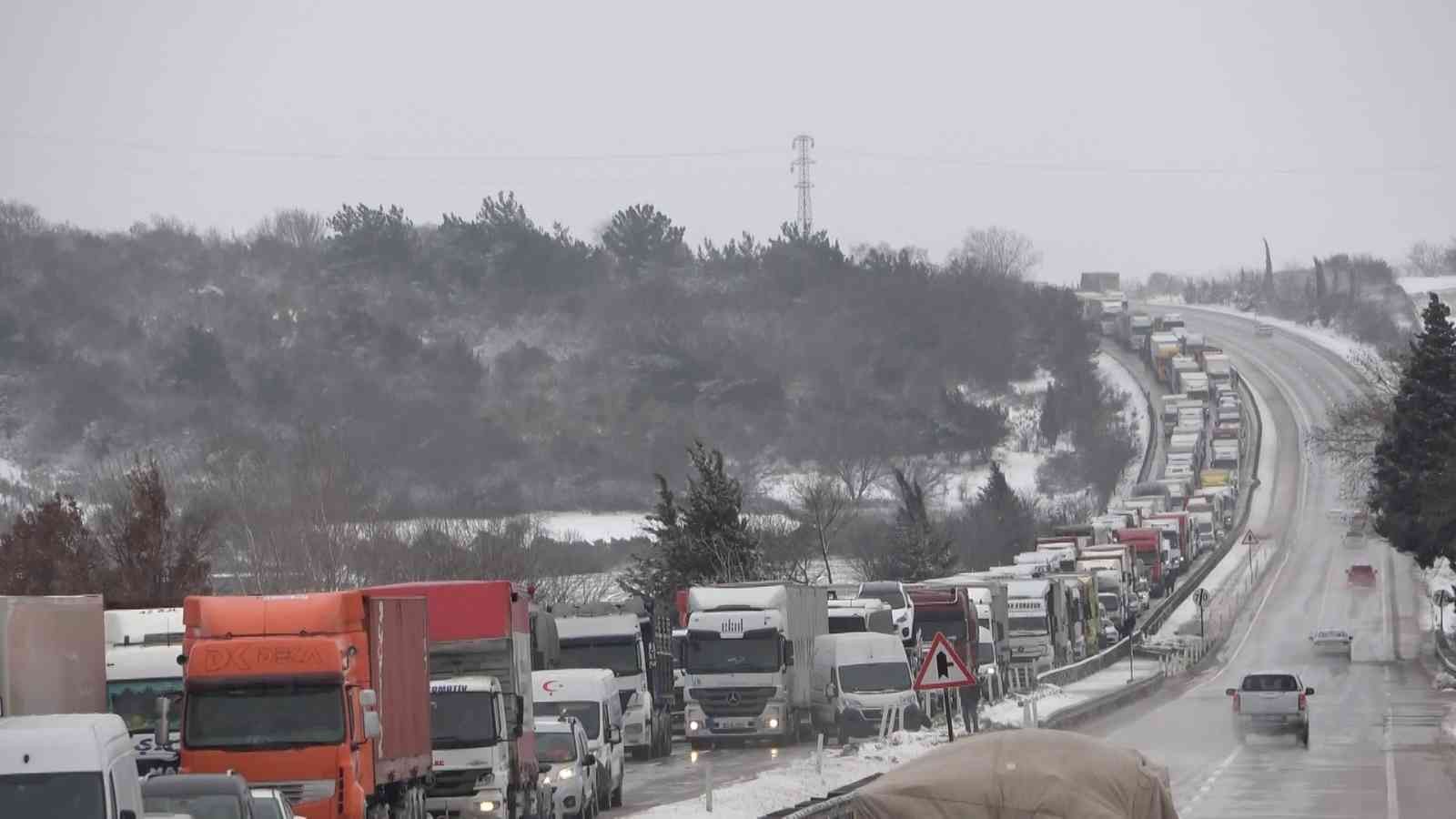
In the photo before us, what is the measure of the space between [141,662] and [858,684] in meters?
18.7

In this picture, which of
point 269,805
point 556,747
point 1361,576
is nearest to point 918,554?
point 1361,576

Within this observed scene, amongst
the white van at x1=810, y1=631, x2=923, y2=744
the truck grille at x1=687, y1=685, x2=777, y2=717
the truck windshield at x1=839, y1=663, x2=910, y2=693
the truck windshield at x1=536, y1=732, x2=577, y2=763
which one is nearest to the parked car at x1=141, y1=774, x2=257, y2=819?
the truck windshield at x1=536, y1=732, x2=577, y2=763

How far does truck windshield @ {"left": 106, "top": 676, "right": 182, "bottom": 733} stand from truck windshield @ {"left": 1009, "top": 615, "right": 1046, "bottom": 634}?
3893 cm

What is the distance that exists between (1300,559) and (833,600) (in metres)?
63.0

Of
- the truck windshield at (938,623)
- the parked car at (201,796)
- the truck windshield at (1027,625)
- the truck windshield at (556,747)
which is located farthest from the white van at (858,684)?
the parked car at (201,796)

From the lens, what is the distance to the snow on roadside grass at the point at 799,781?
28328 mm

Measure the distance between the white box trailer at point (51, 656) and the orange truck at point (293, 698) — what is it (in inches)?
36.1

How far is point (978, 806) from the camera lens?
536 inches

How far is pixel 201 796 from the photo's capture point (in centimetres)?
1908

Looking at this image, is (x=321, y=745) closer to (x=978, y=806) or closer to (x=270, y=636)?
(x=270, y=636)

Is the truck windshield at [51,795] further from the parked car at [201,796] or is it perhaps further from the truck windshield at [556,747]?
the truck windshield at [556,747]

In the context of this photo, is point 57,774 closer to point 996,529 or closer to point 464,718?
point 464,718

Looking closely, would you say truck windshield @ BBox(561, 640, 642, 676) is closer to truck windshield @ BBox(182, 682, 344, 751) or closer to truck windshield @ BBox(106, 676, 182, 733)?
truck windshield @ BBox(106, 676, 182, 733)

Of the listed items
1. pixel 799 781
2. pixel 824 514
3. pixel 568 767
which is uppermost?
pixel 824 514
